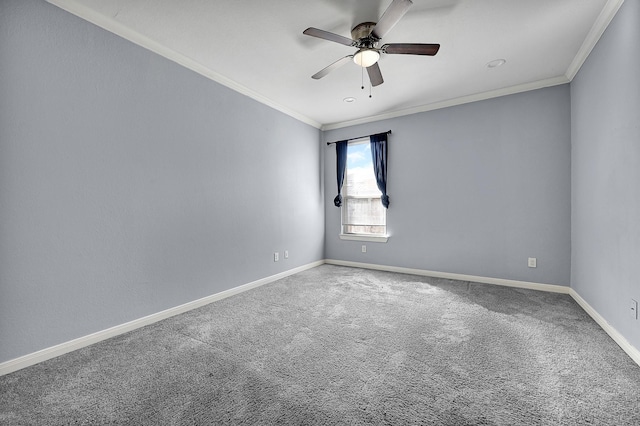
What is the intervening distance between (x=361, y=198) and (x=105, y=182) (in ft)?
12.2

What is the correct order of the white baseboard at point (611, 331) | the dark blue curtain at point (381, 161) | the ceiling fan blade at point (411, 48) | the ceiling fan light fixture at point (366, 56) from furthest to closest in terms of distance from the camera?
the dark blue curtain at point (381, 161), the ceiling fan light fixture at point (366, 56), the ceiling fan blade at point (411, 48), the white baseboard at point (611, 331)

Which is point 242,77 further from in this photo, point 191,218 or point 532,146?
point 532,146

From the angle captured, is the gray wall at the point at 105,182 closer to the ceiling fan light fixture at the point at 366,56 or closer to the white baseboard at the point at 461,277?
Result: the ceiling fan light fixture at the point at 366,56

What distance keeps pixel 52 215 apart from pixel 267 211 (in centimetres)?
232

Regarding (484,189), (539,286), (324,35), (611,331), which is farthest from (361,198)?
(611,331)

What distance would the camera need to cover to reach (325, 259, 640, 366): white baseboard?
2036mm

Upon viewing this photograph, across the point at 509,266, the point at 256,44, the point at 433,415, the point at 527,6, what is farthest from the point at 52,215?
the point at 509,266

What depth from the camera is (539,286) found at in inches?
139

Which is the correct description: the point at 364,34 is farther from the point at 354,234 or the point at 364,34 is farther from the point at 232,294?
the point at 354,234

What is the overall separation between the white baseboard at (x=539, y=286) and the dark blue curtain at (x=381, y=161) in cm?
112

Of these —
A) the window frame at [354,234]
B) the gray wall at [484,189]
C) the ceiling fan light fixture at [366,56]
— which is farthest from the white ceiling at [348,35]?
the window frame at [354,234]

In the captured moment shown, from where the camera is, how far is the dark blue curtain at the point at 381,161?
462 centimetres

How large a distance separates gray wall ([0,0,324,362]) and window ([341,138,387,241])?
6.67 feet

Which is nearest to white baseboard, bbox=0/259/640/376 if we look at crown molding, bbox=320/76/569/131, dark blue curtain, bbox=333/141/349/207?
dark blue curtain, bbox=333/141/349/207
